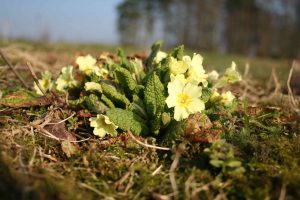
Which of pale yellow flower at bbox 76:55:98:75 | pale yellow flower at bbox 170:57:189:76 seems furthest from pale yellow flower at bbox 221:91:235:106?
pale yellow flower at bbox 76:55:98:75

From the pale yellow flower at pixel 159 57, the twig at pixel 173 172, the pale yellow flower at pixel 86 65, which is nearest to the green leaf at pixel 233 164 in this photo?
the twig at pixel 173 172

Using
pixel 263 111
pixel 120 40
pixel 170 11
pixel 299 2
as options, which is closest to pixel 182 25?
pixel 170 11

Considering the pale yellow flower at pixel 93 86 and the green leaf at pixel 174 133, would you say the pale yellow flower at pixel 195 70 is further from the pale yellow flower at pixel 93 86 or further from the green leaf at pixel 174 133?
the pale yellow flower at pixel 93 86

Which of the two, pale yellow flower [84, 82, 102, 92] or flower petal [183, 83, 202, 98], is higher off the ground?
flower petal [183, 83, 202, 98]

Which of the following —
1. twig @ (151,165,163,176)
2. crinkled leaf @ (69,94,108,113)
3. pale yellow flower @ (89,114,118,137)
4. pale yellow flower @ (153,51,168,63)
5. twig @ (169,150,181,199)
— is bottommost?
twig @ (151,165,163,176)

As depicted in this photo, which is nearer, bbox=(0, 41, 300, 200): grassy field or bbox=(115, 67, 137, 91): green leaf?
bbox=(0, 41, 300, 200): grassy field

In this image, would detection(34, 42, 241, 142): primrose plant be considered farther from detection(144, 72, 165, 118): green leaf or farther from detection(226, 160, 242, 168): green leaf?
detection(226, 160, 242, 168): green leaf
